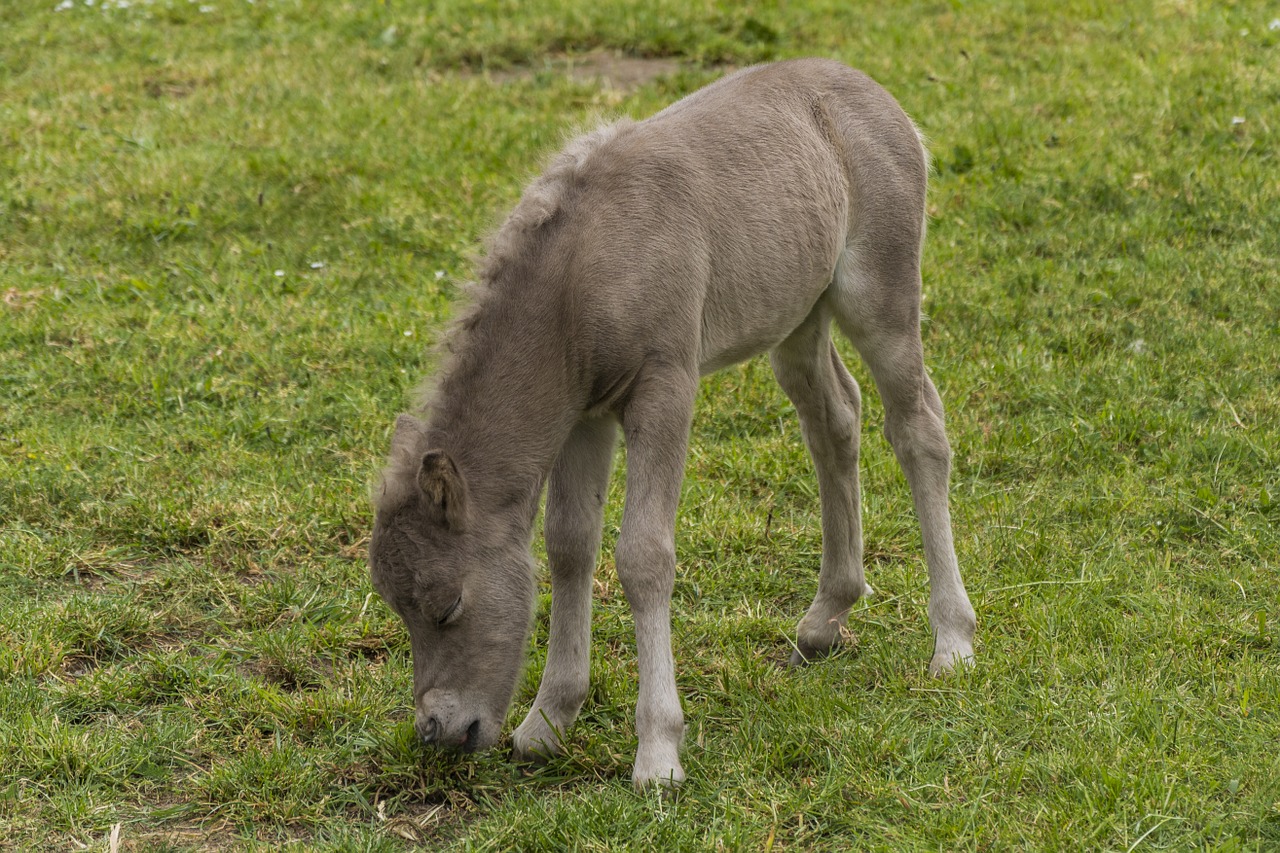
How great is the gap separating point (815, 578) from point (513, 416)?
6.55 feet

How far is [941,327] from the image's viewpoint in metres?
7.37

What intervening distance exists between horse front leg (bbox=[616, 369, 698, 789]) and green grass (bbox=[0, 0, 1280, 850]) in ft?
0.64

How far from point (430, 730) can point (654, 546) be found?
889 mm

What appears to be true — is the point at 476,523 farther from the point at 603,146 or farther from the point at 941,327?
the point at 941,327

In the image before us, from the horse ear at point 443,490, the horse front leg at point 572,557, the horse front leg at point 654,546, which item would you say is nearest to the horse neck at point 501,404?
the horse ear at point 443,490

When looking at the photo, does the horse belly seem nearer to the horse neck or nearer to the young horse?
the young horse

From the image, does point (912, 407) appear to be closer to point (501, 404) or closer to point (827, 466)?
point (827, 466)

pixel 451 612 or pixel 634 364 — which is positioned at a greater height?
pixel 634 364

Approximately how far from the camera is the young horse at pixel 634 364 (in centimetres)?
416

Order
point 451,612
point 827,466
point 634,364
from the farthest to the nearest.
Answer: point 827,466 < point 634,364 < point 451,612

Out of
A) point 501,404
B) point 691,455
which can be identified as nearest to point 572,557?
point 501,404

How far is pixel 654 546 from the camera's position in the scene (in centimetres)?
419

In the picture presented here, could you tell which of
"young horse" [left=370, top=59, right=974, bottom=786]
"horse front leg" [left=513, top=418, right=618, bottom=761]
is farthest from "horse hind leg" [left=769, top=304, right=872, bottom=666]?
"horse front leg" [left=513, top=418, right=618, bottom=761]

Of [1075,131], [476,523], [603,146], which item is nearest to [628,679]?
[476,523]
